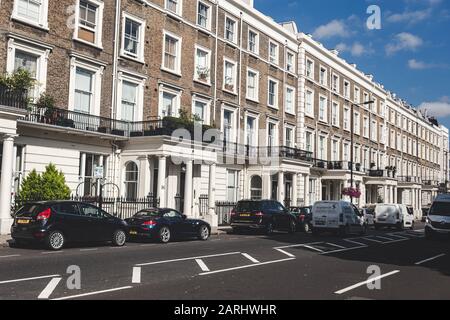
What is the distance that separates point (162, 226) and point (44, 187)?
210 inches

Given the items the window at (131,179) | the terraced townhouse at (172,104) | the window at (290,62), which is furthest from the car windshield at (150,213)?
the window at (290,62)

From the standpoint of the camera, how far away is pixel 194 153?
27.1m

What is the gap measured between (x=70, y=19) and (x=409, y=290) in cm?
1978

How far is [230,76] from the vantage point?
113 feet

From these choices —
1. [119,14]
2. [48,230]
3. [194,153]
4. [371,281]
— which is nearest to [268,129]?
[194,153]

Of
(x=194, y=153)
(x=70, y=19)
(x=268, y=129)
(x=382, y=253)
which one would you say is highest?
(x=70, y=19)

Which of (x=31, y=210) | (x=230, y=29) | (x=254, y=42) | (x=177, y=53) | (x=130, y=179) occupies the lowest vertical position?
(x=31, y=210)

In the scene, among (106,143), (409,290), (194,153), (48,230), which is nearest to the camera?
(409,290)

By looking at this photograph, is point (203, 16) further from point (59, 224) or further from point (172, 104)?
point (59, 224)

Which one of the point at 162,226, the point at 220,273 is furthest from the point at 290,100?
the point at 220,273

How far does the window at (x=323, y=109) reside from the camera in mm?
46156

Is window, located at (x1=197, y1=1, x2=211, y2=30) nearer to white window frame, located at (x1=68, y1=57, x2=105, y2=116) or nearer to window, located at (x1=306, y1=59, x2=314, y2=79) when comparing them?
white window frame, located at (x1=68, y1=57, x2=105, y2=116)
